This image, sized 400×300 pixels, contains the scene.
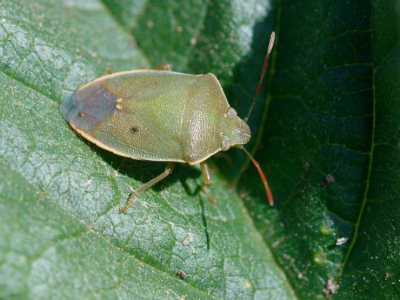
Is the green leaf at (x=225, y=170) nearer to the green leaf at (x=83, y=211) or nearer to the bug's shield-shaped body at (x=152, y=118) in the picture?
the green leaf at (x=83, y=211)

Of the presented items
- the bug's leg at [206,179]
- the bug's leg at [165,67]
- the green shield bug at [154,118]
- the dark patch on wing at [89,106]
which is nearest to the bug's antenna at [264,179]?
the green shield bug at [154,118]

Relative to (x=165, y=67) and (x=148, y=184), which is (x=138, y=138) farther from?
(x=165, y=67)

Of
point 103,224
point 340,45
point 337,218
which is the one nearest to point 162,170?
point 103,224

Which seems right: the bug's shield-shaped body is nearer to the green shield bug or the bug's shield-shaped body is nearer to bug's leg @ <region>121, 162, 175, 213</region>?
the green shield bug

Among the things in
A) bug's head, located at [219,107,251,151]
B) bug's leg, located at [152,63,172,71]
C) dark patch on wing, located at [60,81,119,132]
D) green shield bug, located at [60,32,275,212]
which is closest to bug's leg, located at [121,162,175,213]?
green shield bug, located at [60,32,275,212]

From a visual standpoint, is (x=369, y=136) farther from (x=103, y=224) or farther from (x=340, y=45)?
(x=103, y=224)

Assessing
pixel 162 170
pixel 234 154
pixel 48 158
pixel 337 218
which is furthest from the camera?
pixel 234 154
